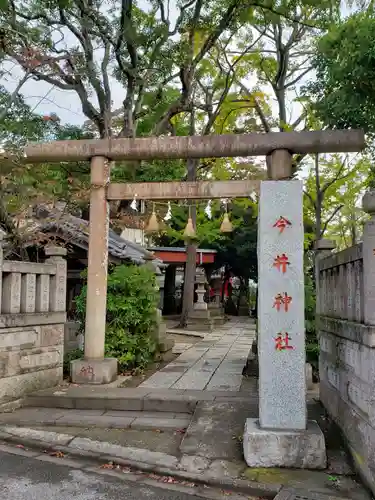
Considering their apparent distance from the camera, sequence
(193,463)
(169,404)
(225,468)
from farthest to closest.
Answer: (169,404), (193,463), (225,468)

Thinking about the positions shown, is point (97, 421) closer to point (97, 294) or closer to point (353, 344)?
point (97, 294)

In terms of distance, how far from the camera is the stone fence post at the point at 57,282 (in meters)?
8.24

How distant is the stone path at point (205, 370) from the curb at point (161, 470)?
2.88 m

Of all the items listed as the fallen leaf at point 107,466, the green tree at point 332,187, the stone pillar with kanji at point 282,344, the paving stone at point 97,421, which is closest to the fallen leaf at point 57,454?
the fallen leaf at point 107,466

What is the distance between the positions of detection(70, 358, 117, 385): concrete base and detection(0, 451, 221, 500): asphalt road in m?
3.09

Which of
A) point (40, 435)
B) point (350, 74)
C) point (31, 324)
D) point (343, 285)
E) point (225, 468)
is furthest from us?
point (31, 324)

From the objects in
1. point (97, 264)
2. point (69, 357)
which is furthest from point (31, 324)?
point (69, 357)

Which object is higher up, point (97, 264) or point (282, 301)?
point (97, 264)

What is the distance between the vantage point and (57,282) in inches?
326

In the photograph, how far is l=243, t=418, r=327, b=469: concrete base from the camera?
492 centimetres

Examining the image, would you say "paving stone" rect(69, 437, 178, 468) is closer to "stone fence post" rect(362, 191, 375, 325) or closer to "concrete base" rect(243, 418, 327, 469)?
"concrete base" rect(243, 418, 327, 469)

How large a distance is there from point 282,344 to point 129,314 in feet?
16.5

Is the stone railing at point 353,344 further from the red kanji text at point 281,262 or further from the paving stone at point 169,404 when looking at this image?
the paving stone at point 169,404

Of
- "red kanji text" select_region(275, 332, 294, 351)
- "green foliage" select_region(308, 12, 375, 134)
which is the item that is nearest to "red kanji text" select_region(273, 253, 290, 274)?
"red kanji text" select_region(275, 332, 294, 351)
